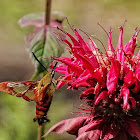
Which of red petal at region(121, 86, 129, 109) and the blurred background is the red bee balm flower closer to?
red petal at region(121, 86, 129, 109)

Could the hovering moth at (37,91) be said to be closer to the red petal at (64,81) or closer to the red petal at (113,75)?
the red petal at (64,81)

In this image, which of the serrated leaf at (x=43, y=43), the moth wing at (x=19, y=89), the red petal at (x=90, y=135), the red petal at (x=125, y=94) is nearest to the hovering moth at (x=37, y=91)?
the moth wing at (x=19, y=89)

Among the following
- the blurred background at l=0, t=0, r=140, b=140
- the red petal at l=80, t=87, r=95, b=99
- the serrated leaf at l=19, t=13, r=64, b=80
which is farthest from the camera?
the blurred background at l=0, t=0, r=140, b=140

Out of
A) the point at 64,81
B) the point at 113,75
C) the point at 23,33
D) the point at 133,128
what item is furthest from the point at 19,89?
the point at 23,33

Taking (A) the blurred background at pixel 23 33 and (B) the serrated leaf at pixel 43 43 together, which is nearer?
(B) the serrated leaf at pixel 43 43

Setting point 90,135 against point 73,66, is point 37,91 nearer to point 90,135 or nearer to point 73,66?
point 73,66

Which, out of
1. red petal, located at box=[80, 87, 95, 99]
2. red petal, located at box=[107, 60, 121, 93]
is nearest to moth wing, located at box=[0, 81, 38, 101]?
red petal, located at box=[80, 87, 95, 99]

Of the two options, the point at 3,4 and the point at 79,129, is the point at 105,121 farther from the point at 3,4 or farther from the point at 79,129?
the point at 3,4
